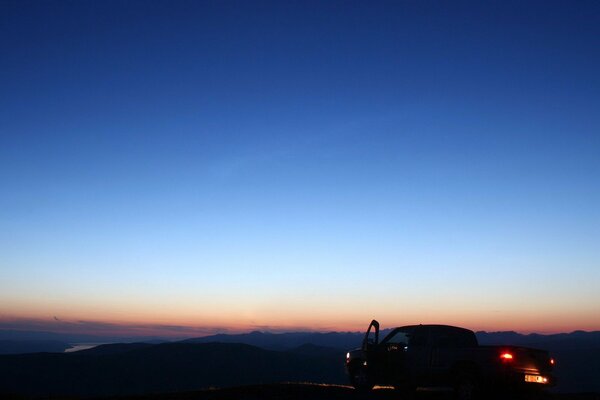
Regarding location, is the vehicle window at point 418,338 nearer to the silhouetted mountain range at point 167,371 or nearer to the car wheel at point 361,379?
the car wheel at point 361,379

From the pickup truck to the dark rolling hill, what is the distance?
7939 cm

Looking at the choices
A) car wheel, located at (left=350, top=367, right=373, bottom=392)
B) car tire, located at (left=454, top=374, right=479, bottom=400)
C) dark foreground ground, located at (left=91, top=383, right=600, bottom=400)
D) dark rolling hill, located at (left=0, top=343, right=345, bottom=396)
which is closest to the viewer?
car tire, located at (left=454, top=374, right=479, bottom=400)

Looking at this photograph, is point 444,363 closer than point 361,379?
Yes

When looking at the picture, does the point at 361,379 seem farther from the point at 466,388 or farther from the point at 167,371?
the point at 167,371

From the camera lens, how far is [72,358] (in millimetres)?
119188

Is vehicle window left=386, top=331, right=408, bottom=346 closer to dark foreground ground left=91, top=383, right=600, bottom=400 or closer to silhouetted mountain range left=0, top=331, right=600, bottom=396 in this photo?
dark foreground ground left=91, top=383, right=600, bottom=400

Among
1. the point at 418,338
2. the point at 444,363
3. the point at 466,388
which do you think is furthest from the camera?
the point at 418,338

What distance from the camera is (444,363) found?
Answer: 13.8m

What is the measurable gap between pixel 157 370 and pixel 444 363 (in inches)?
4472

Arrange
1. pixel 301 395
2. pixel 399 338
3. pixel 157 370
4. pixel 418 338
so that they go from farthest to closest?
pixel 157 370, pixel 399 338, pixel 301 395, pixel 418 338

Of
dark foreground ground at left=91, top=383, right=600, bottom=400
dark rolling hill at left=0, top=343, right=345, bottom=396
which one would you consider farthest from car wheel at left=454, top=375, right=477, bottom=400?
dark rolling hill at left=0, top=343, right=345, bottom=396

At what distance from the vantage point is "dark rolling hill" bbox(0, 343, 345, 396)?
342 feet

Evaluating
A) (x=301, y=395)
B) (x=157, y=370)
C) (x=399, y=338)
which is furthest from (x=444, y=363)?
(x=157, y=370)

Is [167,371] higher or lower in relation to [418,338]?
lower
